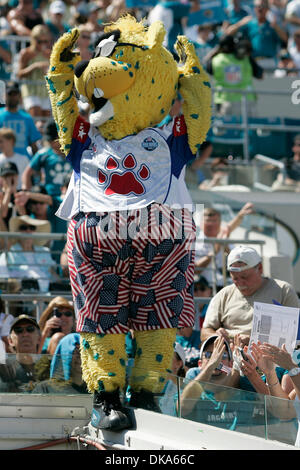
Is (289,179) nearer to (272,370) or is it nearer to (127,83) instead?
(127,83)

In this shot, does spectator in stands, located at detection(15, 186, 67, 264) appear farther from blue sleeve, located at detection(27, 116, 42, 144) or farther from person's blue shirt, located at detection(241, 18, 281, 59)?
person's blue shirt, located at detection(241, 18, 281, 59)

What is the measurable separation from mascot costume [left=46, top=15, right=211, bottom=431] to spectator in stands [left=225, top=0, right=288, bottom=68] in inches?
308

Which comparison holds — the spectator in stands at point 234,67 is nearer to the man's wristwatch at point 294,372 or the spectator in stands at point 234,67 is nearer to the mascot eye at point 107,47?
the mascot eye at point 107,47

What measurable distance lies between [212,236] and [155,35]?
11.5 feet

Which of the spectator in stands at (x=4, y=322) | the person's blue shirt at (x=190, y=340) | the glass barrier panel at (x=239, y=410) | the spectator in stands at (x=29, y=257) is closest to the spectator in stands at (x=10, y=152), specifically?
the spectator in stands at (x=29, y=257)

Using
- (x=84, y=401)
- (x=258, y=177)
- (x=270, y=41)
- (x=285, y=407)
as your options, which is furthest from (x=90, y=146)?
(x=270, y=41)

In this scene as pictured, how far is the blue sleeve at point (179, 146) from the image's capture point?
6527 millimetres

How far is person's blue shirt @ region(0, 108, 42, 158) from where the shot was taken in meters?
11.2

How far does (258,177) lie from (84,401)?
5559 millimetres

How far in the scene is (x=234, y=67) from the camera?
12828 mm

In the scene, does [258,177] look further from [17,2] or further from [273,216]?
[17,2]

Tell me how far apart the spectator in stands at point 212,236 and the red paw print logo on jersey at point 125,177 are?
2724 millimetres
